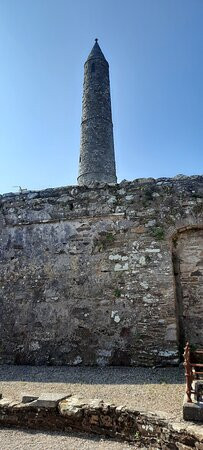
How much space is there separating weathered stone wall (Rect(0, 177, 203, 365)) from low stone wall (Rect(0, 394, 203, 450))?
231cm

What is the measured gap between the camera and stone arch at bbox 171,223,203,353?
656cm

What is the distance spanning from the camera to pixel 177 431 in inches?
137

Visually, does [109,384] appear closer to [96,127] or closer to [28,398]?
[28,398]

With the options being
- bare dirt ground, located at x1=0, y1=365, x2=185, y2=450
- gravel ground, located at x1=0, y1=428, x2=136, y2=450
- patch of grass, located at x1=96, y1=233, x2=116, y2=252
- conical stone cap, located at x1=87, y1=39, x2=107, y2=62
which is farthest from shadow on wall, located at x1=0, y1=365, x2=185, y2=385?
conical stone cap, located at x1=87, y1=39, x2=107, y2=62

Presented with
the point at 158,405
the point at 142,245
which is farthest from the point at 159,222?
the point at 158,405

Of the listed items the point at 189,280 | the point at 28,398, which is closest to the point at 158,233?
the point at 189,280

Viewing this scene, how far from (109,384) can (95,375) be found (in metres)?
0.65

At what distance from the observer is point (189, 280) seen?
6762 mm

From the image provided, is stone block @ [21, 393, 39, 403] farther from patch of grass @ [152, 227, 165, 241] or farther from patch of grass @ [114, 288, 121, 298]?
patch of grass @ [152, 227, 165, 241]

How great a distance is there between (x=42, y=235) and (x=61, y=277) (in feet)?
3.57

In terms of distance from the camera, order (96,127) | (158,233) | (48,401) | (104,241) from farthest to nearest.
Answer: (96,127) → (104,241) → (158,233) → (48,401)

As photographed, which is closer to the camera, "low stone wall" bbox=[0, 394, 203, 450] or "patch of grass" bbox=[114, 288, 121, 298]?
"low stone wall" bbox=[0, 394, 203, 450]

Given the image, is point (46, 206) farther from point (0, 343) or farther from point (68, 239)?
A: point (0, 343)

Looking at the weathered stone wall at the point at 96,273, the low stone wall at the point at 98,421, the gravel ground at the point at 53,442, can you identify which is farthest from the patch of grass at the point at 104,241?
the gravel ground at the point at 53,442
